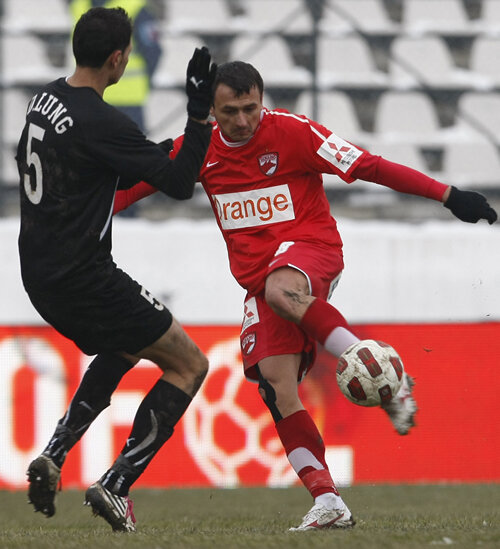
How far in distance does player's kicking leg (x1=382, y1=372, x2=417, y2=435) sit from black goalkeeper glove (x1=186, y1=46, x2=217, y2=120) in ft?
3.97

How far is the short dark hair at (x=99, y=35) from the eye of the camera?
3.86 metres

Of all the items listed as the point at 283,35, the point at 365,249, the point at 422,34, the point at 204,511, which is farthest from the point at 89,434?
the point at 422,34

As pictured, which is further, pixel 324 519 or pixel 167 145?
pixel 167 145

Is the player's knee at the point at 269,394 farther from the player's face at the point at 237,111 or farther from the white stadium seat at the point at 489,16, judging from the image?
the white stadium seat at the point at 489,16

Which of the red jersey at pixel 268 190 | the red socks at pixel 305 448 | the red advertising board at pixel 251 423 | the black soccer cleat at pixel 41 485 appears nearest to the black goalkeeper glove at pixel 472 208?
the red jersey at pixel 268 190

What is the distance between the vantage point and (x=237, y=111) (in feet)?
14.5

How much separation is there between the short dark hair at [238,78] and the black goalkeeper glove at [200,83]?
1.89 feet

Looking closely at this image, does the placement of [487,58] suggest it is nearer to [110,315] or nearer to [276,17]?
[276,17]

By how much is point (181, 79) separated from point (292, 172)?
587cm

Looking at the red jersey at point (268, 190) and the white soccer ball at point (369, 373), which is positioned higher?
the red jersey at point (268, 190)

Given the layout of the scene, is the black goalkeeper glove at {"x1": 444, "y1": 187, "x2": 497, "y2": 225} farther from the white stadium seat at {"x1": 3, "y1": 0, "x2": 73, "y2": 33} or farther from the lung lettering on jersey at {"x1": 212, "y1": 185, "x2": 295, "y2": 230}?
the white stadium seat at {"x1": 3, "y1": 0, "x2": 73, "y2": 33}

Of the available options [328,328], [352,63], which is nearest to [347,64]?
[352,63]

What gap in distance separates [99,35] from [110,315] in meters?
1.00

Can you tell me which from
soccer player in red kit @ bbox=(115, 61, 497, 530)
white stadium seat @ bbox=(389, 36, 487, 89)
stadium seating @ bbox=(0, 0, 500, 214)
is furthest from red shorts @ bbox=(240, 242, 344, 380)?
white stadium seat @ bbox=(389, 36, 487, 89)
